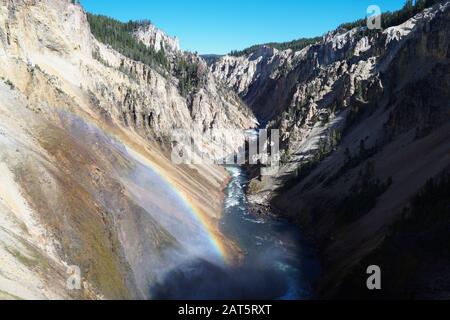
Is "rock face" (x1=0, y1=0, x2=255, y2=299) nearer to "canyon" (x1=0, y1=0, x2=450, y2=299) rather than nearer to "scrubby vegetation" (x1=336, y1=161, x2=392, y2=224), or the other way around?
"canyon" (x1=0, y1=0, x2=450, y2=299)

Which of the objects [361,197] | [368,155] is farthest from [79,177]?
[368,155]

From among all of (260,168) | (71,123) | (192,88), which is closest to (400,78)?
(260,168)

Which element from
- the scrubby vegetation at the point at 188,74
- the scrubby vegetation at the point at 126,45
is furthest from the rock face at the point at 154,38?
the scrubby vegetation at the point at 188,74

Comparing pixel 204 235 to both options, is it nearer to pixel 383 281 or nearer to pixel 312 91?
pixel 383 281

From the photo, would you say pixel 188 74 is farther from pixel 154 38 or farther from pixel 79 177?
pixel 79 177

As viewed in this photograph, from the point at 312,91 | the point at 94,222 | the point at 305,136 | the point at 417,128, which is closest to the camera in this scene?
the point at 94,222

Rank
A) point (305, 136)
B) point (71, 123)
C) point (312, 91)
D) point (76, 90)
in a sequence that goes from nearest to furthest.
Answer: point (71, 123)
point (76, 90)
point (305, 136)
point (312, 91)

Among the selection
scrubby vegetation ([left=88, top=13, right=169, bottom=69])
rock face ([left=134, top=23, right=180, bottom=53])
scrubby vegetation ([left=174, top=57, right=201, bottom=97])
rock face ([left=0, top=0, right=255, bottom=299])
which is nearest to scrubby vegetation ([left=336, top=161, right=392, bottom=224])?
rock face ([left=0, top=0, right=255, bottom=299])

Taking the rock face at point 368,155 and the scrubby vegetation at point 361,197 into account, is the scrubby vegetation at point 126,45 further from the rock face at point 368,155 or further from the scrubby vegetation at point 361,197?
the scrubby vegetation at point 361,197
